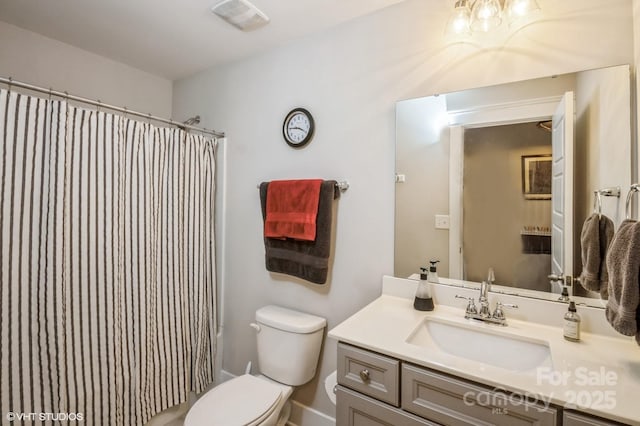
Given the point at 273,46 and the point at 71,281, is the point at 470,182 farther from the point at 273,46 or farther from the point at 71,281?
the point at 71,281

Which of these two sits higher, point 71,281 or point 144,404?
point 71,281

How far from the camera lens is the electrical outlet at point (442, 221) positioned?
56.6 inches

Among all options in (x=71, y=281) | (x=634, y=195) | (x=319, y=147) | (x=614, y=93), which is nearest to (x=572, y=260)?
(x=634, y=195)

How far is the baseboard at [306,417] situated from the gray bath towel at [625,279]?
147 centimetres

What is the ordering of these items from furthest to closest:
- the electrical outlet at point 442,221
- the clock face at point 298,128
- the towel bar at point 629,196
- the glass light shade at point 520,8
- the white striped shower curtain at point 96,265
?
the clock face at point 298,128 < the electrical outlet at point 442,221 < the white striped shower curtain at point 96,265 < the glass light shade at point 520,8 < the towel bar at point 629,196

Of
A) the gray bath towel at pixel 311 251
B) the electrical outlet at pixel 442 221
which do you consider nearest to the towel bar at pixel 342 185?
the gray bath towel at pixel 311 251

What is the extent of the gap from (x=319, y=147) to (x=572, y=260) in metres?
1.29

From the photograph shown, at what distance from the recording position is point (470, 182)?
4.53ft

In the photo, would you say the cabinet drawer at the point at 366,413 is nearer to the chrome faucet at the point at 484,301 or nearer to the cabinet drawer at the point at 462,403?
the cabinet drawer at the point at 462,403

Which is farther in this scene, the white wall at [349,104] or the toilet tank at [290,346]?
the toilet tank at [290,346]

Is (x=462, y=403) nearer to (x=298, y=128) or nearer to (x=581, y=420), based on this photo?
(x=581, y=420)

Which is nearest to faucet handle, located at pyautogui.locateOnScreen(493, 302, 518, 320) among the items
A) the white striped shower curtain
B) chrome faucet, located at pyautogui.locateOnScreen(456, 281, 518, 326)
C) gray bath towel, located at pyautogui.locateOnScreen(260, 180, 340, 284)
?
chrome faucet, located at pyautogui.locateOnScreen(456, 281, 518, 326)

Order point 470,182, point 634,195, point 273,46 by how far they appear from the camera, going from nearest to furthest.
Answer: point 634,195, point 470,182, point 273,46

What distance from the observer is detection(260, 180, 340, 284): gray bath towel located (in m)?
1.65
